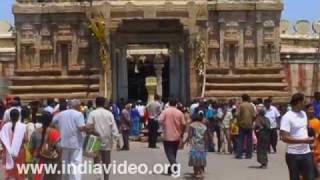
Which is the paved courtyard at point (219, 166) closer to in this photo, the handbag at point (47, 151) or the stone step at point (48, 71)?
the handbag at point (47, 151)

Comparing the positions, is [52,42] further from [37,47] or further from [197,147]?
[197,147]

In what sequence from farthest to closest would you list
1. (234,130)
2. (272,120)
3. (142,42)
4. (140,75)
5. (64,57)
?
(140,75) → (142,42) → (64,57) → (272,120) → (234,130)

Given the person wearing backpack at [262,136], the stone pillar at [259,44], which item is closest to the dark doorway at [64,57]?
the stone pillar at [259,44]

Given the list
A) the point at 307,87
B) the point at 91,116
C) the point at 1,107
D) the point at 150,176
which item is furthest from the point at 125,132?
the point at 307,87

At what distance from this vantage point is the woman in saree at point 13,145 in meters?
13.8

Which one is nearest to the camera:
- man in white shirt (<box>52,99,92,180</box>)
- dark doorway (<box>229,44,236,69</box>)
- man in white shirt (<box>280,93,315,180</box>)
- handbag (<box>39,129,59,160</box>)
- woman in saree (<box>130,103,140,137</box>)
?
man in white shirt (<box>280,93,315,180</box>)

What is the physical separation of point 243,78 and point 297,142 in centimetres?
2389

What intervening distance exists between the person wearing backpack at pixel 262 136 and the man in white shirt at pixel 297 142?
806 centimetres

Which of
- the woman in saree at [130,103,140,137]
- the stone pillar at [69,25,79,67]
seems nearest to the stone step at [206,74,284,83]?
the stone pillar at [69,25,79,67]

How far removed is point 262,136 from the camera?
21.7 metres

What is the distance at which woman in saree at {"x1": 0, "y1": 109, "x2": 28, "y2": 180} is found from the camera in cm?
1381

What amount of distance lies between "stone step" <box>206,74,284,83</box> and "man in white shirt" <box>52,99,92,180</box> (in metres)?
21.5

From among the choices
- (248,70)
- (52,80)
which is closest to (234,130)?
(248,70)

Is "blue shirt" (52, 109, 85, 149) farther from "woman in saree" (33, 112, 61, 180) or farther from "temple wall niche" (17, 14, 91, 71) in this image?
"temple wall niche" (17, 14, 91, 71)
